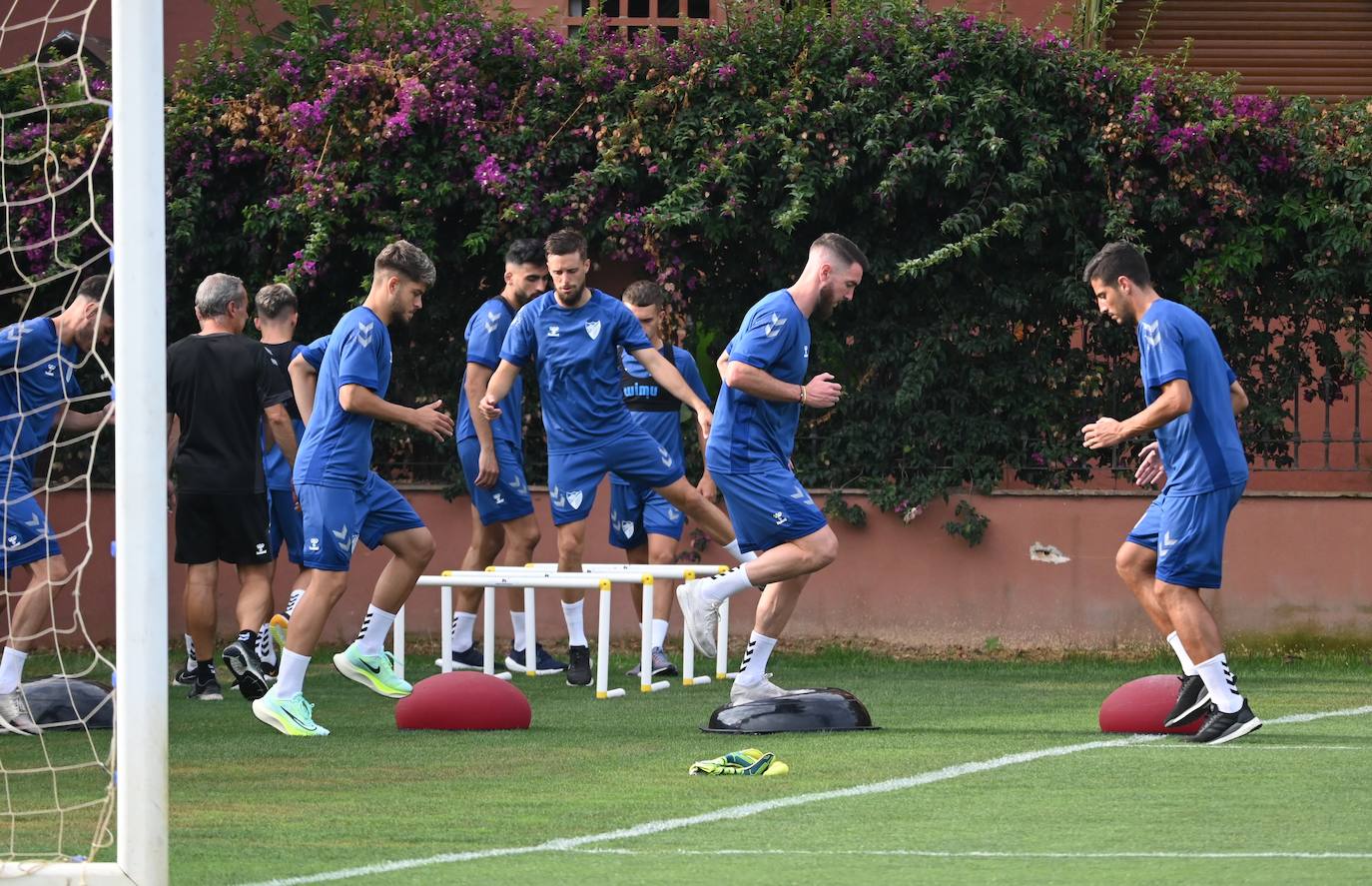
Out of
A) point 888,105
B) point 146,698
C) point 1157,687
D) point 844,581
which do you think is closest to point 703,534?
point 844,581

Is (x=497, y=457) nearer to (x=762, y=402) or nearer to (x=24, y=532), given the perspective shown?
(x=762, y=402)

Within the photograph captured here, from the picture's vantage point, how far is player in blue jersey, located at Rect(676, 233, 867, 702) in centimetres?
901

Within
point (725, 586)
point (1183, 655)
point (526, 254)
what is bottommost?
point (1183, 655)

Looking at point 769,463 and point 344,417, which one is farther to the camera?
point 769,463

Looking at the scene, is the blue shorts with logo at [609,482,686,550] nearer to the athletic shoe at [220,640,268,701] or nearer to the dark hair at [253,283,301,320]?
the dark hair at [253,283,301,320]

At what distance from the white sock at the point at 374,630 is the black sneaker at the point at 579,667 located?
1384 mm

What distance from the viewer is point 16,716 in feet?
29.5

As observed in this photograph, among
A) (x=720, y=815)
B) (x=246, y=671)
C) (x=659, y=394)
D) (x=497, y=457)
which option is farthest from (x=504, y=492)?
(x=720, y=815)

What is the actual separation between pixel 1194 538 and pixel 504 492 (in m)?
4.67

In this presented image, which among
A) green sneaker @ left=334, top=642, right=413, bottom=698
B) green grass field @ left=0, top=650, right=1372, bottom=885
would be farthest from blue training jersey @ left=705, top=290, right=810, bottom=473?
green sneaker @ left=334, top=642, right=413, bottom=698

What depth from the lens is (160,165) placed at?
5.00 meters

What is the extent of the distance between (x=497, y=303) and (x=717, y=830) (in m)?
6.25

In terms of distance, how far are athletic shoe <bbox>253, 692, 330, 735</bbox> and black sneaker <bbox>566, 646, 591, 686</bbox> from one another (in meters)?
2.55

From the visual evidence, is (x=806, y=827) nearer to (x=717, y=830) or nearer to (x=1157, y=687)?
(x=717, y=830)
